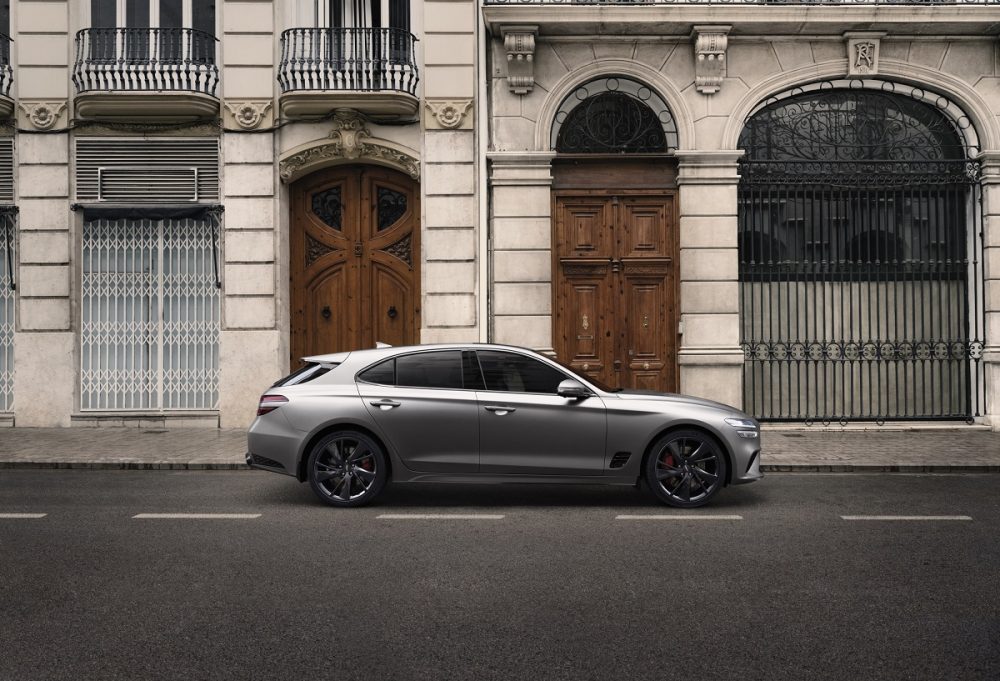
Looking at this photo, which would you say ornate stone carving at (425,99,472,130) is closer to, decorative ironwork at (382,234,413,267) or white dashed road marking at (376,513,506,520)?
decorative ironwork at (382,234,413,267)

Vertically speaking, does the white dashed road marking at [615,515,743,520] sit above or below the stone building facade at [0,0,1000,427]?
below

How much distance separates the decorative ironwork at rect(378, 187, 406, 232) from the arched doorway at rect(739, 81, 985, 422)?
212 inches

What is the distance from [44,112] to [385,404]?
9.78m

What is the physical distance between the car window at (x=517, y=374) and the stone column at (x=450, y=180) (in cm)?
616

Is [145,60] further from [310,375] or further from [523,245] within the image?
[310,375]

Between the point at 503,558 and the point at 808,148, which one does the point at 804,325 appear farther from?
the point at 503,558

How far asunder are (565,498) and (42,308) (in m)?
10.1

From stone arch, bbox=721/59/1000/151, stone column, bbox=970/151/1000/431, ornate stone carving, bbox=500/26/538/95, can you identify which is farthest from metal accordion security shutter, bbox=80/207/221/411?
stone column, bbox=970/151/1000/431

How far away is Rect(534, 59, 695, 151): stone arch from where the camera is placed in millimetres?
14477

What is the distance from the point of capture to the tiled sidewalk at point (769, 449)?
10.4m

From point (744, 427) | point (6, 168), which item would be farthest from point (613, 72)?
point (6, 168)

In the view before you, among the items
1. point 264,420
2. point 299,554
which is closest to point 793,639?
point 299,554

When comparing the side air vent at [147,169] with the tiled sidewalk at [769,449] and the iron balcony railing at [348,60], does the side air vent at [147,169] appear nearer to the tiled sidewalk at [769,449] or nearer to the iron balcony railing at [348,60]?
the iron balcony railing at [348,60]

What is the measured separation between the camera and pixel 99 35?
47.5ft
